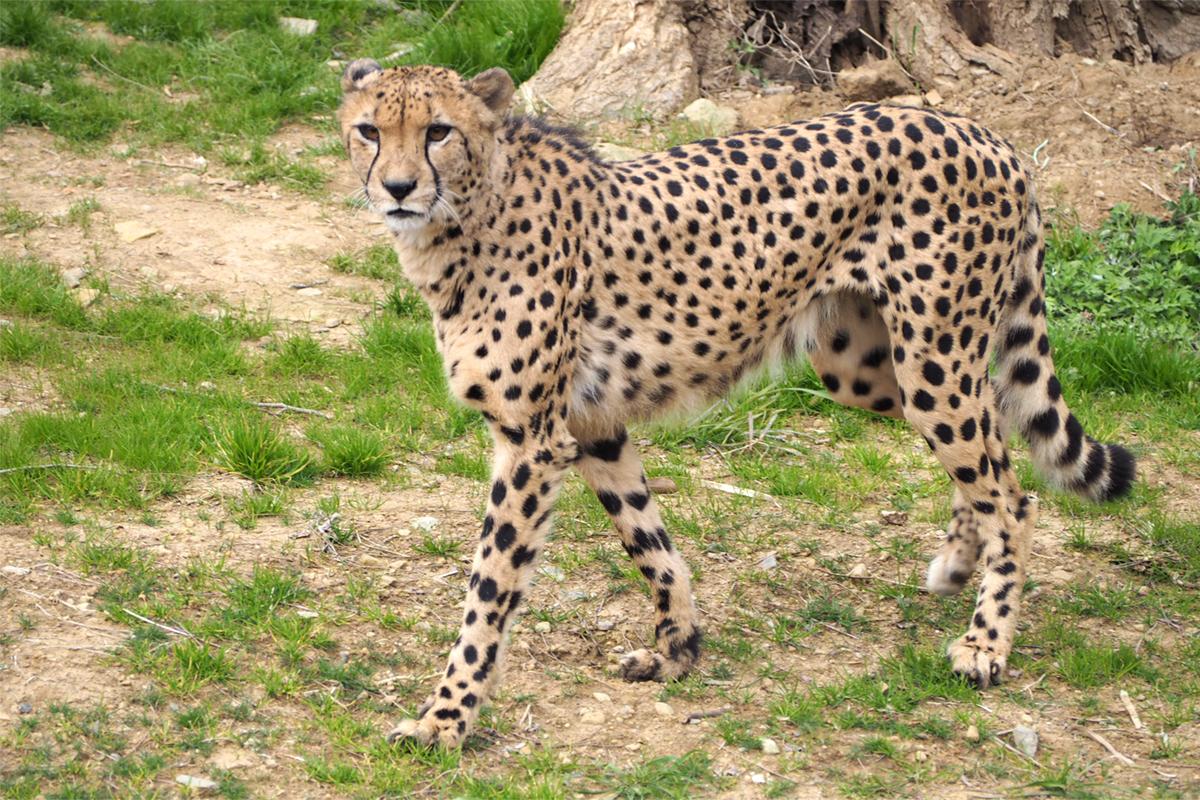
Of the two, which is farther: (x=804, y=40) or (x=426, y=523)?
(x=804, y=40)

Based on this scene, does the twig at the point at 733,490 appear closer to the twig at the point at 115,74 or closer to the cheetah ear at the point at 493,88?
the cheetah ear at the point at 493,88

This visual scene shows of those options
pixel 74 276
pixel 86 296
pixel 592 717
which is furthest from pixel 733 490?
pixel 74 276

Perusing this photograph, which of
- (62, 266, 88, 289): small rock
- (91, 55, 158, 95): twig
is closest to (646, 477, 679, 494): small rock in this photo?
(62, 266, 88, 289): small rock

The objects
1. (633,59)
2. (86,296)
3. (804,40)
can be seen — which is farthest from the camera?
(804,40)

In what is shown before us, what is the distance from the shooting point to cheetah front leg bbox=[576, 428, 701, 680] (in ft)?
15.1

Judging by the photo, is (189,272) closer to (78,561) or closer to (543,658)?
(78,561)

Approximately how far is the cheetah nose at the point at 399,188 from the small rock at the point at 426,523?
1.69m

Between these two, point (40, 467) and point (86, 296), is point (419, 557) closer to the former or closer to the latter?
point (40, 467)

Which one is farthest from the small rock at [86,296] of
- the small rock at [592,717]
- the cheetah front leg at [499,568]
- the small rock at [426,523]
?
the small rock at [592,717]

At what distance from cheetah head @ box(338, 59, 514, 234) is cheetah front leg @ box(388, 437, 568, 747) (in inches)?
28.0

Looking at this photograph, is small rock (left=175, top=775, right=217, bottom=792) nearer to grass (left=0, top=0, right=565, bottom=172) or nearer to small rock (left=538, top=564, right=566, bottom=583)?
small rock (left=538, top=564, right=566, bottom=583)

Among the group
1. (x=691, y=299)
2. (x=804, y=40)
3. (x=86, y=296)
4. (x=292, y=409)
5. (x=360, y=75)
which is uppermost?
(x=804, y=40)

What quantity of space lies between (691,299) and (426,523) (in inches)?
56.8

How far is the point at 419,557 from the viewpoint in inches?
204
